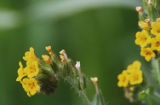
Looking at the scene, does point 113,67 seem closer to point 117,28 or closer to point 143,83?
point 117,28

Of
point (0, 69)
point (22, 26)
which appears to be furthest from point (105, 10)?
point (0, 69)

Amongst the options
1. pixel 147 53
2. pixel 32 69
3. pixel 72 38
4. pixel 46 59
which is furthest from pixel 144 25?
pixel 72 38

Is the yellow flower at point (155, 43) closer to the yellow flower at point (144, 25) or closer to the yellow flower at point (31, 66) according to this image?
the yellow flower at point (144, 25)

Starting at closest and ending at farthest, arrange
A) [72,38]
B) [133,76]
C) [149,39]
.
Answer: [149,39], [133,76], [72,38]

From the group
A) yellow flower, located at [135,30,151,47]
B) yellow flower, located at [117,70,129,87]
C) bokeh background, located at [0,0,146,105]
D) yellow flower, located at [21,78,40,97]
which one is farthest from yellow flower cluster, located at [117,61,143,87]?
bokeh background, located at [0,0,146,105]

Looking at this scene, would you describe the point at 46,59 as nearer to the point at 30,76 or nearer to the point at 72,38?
the point at 30,76

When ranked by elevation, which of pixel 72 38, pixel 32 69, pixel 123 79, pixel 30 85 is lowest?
pixel 123 79

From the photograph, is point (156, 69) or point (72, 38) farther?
point (72, 38)
